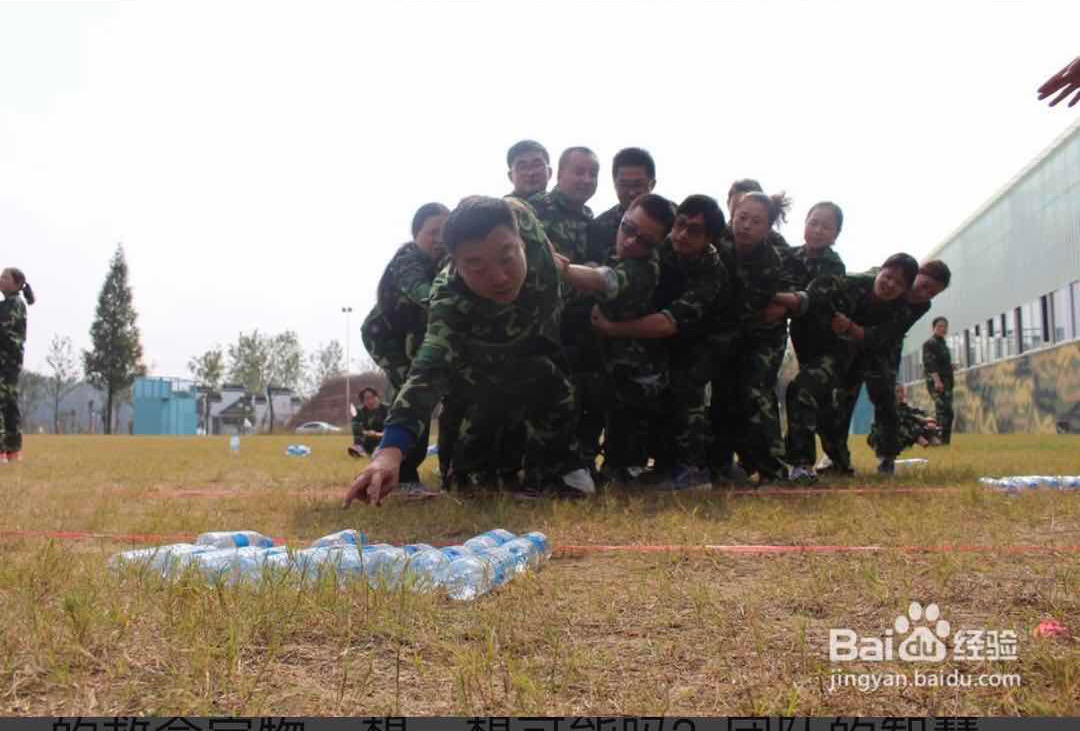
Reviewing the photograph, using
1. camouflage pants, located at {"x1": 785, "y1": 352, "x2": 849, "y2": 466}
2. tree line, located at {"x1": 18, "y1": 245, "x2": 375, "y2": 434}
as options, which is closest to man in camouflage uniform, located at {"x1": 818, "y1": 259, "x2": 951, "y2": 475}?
camouflage pants, located at {"x1": 785, "y1": 352, "x2": 849, "y2": 466}

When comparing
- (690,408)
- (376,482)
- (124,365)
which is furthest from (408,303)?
(124,365)

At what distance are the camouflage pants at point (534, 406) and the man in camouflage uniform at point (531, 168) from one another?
1.29m

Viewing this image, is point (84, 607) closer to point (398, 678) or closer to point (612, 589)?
point (398, 678)

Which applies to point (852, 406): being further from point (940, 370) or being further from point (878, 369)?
point (940, 370)

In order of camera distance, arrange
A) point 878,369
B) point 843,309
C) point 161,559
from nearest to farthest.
→ point 161,559
point 843,309
point 878,369

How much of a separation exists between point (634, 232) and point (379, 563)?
2918 millimetres

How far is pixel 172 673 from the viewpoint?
1.60 m

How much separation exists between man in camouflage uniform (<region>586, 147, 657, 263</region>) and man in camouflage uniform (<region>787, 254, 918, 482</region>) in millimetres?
1383

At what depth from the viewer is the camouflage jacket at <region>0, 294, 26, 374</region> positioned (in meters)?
8.97

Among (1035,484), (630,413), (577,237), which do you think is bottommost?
(1035,484)

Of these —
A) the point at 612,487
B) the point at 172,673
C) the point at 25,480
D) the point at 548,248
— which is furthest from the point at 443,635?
the point at 25,480

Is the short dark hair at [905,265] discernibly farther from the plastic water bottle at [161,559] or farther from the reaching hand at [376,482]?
the plastic water bottle at [161,559]

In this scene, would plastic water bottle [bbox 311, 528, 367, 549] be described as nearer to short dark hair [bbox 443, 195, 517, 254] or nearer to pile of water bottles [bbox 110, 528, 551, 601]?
pile of water bottles [bbox 110, 528, 551, 601]

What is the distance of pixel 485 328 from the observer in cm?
445
